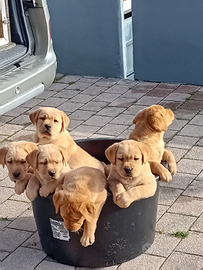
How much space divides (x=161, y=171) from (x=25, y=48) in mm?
3216

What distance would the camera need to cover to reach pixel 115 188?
3.47 m

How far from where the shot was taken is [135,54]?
342 inches

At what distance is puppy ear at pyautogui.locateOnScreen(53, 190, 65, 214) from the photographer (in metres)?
3.24

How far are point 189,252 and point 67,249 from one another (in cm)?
105

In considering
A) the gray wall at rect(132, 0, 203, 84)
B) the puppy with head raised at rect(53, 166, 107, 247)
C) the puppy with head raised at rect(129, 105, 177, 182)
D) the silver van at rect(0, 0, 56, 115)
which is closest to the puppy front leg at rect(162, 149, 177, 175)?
the puppy with head raised at rect(129, 105, 177, 182)

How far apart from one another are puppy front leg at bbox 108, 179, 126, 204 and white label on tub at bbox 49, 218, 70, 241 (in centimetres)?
48

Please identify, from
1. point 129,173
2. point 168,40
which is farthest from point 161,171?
point 168,40

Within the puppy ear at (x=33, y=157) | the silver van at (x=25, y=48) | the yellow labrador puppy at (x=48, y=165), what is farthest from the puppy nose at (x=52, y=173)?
the silver van at (x=25, y=48)

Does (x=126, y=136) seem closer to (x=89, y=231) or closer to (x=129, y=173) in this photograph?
(x=129, y=173)

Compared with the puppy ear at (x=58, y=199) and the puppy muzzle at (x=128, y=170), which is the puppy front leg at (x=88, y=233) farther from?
the puppy muzzle at (x=128, y=170)

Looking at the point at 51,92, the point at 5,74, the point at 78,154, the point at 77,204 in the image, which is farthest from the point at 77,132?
the point at 77,204

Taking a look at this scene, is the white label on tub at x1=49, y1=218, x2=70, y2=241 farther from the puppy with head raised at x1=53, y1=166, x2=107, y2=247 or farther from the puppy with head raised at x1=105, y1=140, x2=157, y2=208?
the puppy with head raised at x1=105, y1=140, x2=157, y2=208

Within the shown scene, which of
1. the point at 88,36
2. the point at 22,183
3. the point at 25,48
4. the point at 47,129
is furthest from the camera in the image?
the point at 88,36

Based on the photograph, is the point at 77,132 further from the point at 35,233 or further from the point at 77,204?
the point at 77,204
